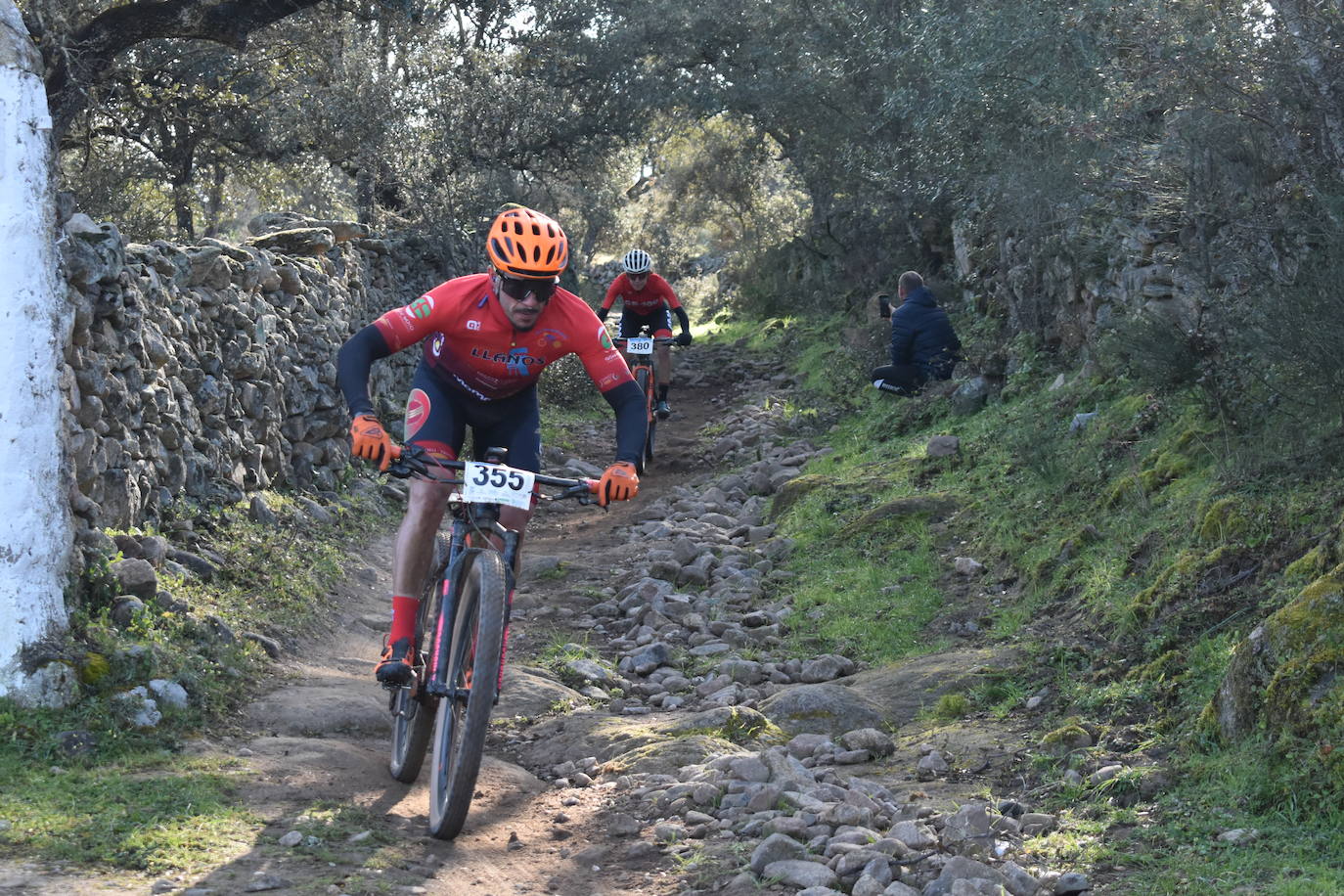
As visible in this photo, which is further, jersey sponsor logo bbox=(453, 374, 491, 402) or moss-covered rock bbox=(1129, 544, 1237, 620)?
moss-covered rock bbox=(1129, 544, 1237, 620)

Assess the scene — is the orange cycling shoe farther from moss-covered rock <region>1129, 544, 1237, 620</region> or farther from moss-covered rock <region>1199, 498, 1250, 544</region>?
moss-covered rock <region>1199, 498, 1250, 544</region>

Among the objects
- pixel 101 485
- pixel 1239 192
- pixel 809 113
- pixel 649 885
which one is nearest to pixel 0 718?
pixel 101 485

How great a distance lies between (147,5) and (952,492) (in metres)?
8.67

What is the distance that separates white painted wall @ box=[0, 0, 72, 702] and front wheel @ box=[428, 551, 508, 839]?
1844mm

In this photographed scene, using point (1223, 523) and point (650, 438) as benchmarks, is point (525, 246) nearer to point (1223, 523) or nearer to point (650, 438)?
point (1223, 523)

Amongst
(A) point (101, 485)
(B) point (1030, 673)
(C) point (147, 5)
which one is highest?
(C) point (147, 5)

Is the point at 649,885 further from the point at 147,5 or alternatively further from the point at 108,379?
the point at 147,5

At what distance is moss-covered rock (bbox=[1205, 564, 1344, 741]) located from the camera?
420 centimetres

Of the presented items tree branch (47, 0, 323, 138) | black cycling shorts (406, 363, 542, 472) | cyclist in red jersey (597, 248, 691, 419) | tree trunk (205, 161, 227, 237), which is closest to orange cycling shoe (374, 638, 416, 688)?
black cycling shorts (406, 363, 542, 472)

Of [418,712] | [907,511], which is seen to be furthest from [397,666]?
[907,511]

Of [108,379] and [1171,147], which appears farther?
[1171,147]

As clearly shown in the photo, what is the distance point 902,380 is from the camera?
1306cm

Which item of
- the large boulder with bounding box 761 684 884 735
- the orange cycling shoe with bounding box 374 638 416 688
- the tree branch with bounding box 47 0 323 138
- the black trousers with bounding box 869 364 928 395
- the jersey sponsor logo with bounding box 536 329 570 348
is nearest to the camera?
the orange cycling shoe with bounding box 374 638 416 688

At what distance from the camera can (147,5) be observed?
1162 cm
